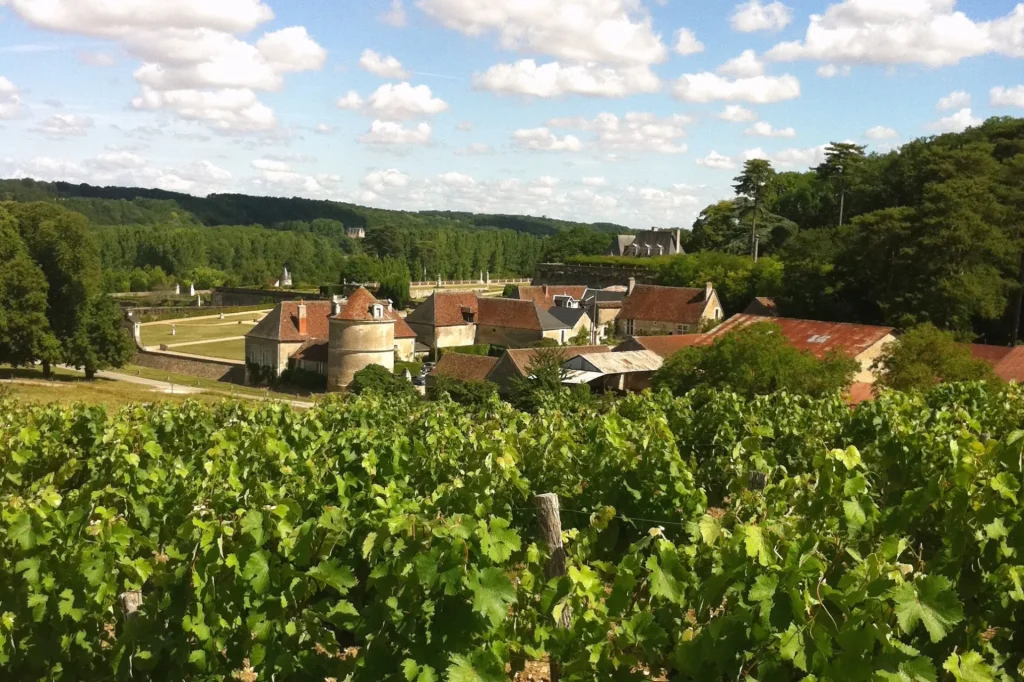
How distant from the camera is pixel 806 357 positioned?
25812 millimetres

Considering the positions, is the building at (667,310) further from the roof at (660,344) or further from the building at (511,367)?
the building at (511,367)

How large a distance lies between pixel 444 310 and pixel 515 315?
4.21m

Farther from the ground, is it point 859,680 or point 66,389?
point 859,680

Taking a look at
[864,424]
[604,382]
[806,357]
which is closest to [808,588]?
[864,424]

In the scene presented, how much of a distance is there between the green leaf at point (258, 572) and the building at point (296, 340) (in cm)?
3758

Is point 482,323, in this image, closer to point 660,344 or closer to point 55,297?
point 660,344

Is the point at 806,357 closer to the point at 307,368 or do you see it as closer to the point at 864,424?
the point at 864,424

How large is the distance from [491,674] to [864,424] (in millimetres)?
7711

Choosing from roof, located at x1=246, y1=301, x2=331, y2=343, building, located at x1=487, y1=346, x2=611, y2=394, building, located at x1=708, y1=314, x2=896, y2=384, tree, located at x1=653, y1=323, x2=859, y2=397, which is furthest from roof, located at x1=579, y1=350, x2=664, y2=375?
roof, located at x1=246, y1=301, x2=331, y2=343

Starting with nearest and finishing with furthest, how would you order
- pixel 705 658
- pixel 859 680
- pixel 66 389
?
pixel 859 680 < pixel 705 658 < pixel 66 389

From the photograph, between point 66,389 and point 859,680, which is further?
point 66,389

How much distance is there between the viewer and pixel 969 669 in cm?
394

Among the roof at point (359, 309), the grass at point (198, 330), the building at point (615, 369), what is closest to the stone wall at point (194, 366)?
the grass at point (198, 330)

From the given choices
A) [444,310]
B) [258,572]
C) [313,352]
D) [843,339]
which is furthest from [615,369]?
[258,572]
